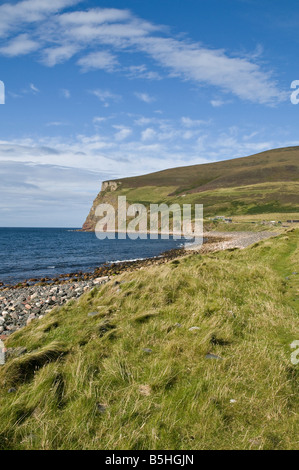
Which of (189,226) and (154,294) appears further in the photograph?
(189,226)

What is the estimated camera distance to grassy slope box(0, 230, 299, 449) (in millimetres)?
4035

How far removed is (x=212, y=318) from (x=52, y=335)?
4.57 metres

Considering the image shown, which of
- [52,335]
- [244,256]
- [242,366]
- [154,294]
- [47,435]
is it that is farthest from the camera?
[244,256]

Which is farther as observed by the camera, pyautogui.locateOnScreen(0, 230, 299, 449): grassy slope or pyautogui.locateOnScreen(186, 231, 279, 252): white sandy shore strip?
pyautogui.locateOnScreen(186, 231, 279, 252): white sandy shore strip

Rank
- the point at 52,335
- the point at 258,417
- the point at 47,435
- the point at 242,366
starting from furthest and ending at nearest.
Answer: the point at 52,335 → the point at 242,366 → the point at 258,417 → the point at 47,435

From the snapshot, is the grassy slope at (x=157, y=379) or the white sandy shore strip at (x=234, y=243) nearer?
the grassy slope at (x=157, y=379)

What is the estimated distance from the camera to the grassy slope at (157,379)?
13.2 ft

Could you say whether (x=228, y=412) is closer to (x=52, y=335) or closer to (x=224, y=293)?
(x=52, y=335)

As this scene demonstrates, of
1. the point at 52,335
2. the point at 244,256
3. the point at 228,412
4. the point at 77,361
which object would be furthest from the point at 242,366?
the point at 244,256

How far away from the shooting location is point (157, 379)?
5211 millimetres

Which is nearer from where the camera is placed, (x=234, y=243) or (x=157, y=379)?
(x=157, y=379)

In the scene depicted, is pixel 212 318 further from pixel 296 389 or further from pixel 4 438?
pixel 4 438

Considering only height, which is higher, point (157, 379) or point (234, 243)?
point (234, 243)

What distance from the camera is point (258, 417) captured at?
171 inches
